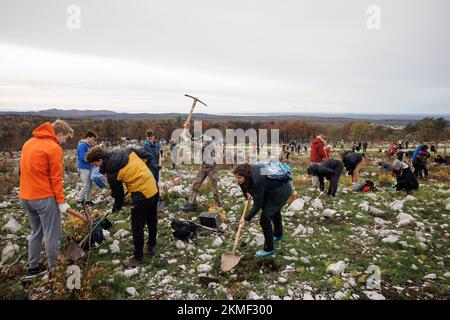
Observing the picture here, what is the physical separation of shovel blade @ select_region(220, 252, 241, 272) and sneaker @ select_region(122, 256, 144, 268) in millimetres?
1438

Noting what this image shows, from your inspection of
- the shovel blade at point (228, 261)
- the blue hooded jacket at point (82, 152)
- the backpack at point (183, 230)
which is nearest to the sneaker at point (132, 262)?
the backpack at point (183, 230)

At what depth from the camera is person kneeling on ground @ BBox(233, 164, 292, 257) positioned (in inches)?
186

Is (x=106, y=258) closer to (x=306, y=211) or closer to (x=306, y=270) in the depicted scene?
(x=306, y=270)

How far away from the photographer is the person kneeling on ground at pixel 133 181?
4504mm

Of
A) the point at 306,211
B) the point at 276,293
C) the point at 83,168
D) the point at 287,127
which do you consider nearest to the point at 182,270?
the point at 276,293

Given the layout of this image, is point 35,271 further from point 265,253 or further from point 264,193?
point 264,193

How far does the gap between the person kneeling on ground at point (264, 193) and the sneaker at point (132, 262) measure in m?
2.00

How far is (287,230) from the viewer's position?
21.4 ft

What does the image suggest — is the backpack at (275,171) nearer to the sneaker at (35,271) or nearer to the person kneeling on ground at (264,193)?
the person kneeling on ground at (264,193)

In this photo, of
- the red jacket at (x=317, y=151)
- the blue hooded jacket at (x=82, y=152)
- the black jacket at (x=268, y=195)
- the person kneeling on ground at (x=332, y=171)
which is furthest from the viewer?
the red jacket at (x=317, y=151)

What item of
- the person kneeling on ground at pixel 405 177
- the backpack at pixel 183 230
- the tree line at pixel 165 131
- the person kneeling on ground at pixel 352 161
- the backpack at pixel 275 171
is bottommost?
the backpack at pixel 183 230

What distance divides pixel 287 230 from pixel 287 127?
11997cm

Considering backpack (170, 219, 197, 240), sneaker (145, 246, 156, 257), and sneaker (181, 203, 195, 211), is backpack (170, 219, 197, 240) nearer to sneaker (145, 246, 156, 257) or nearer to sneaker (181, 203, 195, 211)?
sneaker (145, 246, 156, 257)

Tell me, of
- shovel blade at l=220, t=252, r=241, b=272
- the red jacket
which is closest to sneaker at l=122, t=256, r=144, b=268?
shovel blade at l=220, t=252, r=241, b=272
